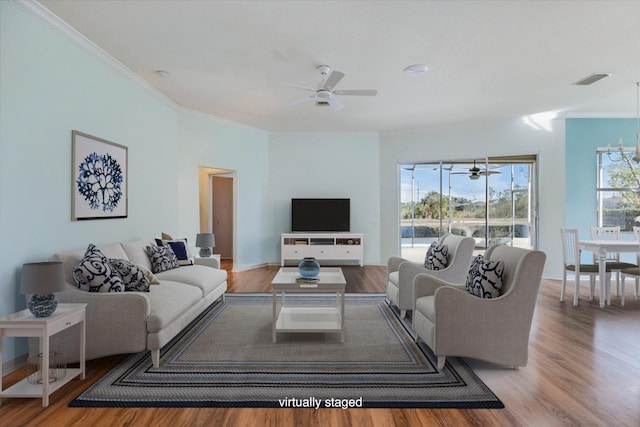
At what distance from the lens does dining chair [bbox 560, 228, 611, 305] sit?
485 cm

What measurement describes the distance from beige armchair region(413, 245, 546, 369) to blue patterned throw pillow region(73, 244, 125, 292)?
8.17ft

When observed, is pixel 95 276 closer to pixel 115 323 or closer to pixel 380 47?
pixel 115 323

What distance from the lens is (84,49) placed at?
141 inches

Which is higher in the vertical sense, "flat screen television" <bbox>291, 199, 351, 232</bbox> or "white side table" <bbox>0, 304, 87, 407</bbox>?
"flat screen television" <bbox>291, 199, 351, 232</bbox>

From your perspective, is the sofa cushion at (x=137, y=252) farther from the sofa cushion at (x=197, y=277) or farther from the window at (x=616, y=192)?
the window at (x=616, y=192)

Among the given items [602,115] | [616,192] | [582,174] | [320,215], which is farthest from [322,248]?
[602,115]

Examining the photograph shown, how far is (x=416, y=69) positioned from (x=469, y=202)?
13.4 ft

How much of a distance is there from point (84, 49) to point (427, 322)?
156 inches

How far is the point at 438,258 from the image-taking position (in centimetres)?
409

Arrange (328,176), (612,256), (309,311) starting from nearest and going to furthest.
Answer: (309,311), (612,256), (328,176)

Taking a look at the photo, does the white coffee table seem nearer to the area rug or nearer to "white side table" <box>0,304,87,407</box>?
the area rug

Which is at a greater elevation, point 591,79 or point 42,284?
point 591,79

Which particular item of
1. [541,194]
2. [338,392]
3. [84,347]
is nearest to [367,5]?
[338,392]

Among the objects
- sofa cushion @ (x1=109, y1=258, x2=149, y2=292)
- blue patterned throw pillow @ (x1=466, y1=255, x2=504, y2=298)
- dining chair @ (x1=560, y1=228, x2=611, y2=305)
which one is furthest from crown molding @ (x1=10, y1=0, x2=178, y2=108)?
dining chair @ (x1=560, y1=228, x2=611, y2=305)
